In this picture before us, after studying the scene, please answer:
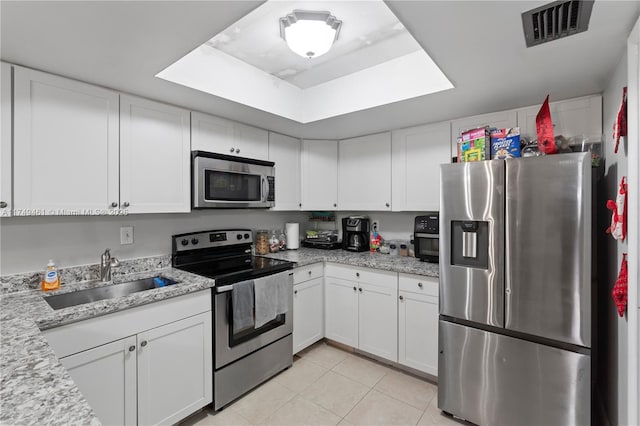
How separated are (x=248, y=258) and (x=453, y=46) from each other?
7.30 feet

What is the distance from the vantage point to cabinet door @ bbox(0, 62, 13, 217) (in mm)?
1503

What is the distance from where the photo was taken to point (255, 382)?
223 centimetres

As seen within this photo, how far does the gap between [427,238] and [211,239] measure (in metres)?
1.83

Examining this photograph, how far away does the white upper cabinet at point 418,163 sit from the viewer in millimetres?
2572

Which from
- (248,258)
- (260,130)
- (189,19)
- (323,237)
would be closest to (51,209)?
(189,19)

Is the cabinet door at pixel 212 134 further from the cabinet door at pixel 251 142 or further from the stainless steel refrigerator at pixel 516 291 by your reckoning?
the stainless steel refrigerator at pixel 516 291

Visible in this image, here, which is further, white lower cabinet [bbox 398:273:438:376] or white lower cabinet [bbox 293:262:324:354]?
white lower cabinet [bbox 293:262:324:354]

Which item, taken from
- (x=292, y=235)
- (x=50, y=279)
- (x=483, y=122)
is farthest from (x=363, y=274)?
(x=50, y=279)

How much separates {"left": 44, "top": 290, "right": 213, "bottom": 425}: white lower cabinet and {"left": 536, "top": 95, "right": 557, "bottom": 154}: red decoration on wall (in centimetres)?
225

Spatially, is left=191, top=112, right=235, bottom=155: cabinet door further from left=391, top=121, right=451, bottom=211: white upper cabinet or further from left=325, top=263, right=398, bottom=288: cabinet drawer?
left=391, top=121, right=451, bottom=211: white upper cabinet

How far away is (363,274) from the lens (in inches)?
103

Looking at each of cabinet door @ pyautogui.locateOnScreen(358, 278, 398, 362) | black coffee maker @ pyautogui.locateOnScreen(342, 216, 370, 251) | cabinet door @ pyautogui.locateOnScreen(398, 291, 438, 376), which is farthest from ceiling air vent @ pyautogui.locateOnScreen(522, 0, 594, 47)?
black coffee maker @ pyautogui.locateOnScreen(342, 216, 370, 251)

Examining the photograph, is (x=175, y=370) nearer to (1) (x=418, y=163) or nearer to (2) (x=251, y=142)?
(2) (x=251, y=142)

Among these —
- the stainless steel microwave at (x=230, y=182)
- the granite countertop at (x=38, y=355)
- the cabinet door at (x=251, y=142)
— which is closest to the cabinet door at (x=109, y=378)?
the granite countertop at (x=38, y=355)
